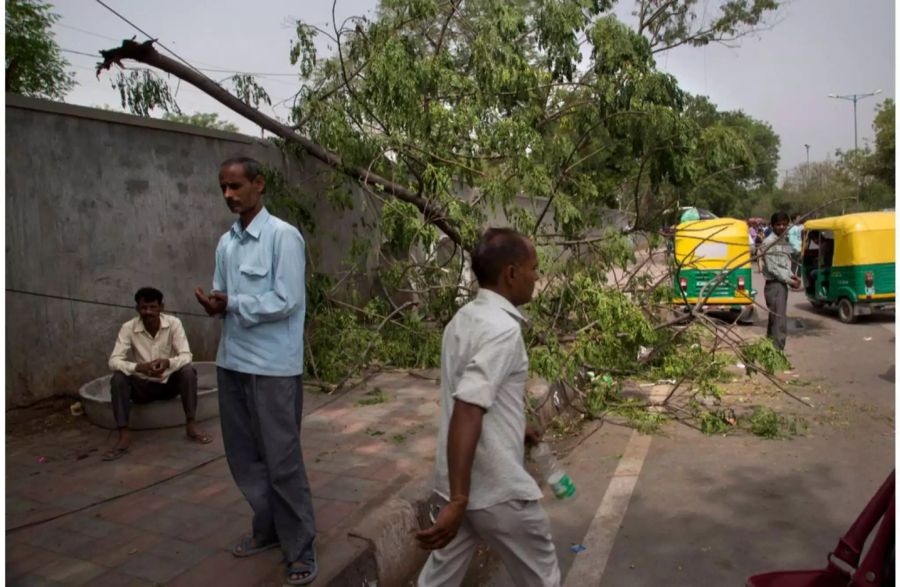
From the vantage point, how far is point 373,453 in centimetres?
465

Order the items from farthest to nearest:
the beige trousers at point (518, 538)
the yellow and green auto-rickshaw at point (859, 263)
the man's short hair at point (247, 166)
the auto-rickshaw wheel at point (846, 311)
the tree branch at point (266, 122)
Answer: the auto-rickshaw wheel at point (846, 311) < the yellow and green auto-rickshaw at point (859, 263) < the tree branch at point (266, 122) < the man's short hair at point (247, 166) < the beige trousers at point (518, 538)

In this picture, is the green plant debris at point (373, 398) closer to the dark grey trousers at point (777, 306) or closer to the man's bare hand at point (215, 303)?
the man's bare hand at point (215, 303)

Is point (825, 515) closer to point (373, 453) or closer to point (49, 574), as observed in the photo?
point (373, 453)

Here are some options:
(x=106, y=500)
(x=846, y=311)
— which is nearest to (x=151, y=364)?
(x=106, y=500)

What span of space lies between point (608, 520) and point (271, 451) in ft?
6.71

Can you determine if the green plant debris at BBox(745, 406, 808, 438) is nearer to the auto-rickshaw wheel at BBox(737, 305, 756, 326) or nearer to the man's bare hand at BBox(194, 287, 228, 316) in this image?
the man's bare hand at BBox(194, 287, 228, 316)

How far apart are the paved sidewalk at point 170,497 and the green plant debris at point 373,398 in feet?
0.80

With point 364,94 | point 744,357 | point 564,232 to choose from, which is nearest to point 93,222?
point 364,94

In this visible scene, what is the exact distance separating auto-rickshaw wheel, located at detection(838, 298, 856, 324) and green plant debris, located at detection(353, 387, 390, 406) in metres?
8.11

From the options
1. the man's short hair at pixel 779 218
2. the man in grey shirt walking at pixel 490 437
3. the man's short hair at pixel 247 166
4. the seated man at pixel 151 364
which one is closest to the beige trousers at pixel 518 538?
the man in grey shirt walking at pixel 490 437

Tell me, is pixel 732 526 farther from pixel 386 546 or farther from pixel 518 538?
pixel 518 538

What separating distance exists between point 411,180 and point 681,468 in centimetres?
375

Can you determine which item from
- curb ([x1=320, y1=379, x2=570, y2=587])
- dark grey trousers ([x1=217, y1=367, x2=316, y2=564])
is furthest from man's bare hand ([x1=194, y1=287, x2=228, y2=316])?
curb ([x1=320, y1=379, x2=570, y2=587])

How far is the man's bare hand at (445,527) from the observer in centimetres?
Result: 195
